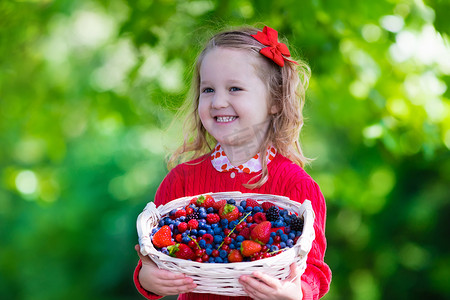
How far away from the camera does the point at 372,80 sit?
3398 millimetres

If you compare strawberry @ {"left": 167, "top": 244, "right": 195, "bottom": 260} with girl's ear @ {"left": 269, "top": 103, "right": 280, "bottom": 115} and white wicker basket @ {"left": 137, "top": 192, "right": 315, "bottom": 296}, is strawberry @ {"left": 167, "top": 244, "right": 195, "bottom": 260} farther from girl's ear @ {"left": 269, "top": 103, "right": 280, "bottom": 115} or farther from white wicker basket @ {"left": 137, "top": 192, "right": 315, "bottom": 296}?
girl's ear @ {"left": 269, "top": 103, "right": 280, "bottom": 115}

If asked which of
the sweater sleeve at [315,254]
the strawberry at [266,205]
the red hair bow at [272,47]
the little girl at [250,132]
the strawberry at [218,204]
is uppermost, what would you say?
the red hair bow at [272,47]

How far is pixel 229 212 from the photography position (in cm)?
158

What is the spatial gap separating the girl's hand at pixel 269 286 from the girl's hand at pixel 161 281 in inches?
5.5

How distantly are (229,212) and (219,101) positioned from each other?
334 mm

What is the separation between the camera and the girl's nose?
1.66m

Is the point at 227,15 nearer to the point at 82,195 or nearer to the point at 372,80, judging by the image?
the point at 372,80

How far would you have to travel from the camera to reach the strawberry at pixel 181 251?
1447 millimetres

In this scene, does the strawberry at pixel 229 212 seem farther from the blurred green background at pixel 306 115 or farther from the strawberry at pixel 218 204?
the blurred green background at pixel 306 115

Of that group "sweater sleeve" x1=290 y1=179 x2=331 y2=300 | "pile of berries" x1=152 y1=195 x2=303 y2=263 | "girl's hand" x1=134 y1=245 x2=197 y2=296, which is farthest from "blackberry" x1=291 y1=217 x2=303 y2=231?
"girl's hand" x1=134 y1=245 x2=197 y2=296

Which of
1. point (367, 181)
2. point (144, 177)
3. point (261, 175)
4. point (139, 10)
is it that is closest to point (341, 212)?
point (367, 181)

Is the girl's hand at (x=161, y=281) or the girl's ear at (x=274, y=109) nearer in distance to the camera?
the girl's hand at (x=161, y=281)

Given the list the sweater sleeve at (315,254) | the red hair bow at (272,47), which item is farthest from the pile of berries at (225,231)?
the red hair bow at (272,47)

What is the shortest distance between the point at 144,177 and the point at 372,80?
346 cm
